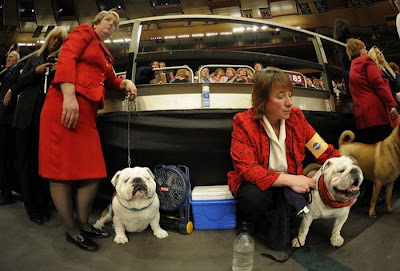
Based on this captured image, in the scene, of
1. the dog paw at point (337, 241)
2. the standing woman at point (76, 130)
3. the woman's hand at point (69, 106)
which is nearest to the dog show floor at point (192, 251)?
the dog paw at point (337, 241)

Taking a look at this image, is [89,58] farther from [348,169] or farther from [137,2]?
[137,2]

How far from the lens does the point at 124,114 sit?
7.33 feet

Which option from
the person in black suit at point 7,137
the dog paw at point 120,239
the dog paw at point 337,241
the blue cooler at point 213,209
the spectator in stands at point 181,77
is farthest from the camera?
the spectator in stands at point 181,77

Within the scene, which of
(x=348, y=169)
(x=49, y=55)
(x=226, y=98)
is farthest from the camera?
(x=226, y=98)

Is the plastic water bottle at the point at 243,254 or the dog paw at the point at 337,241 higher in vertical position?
the plastic water bottle at the point at 243,254

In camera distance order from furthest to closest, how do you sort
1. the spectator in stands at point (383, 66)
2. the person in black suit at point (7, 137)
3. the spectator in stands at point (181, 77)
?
the spectator in stands at point (181, 77)
the spectator in stands at point (383, 66)
the person in black suit at point (7, 137)

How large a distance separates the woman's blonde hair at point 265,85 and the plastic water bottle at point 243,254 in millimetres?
742

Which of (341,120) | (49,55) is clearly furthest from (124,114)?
(341,120)

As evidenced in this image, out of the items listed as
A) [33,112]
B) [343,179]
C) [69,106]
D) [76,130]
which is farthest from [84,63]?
[343,179]

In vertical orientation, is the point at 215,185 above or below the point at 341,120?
below

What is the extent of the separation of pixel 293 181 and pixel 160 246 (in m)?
0.94

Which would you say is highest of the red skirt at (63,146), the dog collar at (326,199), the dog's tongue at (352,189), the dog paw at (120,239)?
the red skirt at (63,146)

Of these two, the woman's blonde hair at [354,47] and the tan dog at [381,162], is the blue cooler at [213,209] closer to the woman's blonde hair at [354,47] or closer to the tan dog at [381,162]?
the tan dog at [381,162]

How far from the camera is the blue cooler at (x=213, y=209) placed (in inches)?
76.4
